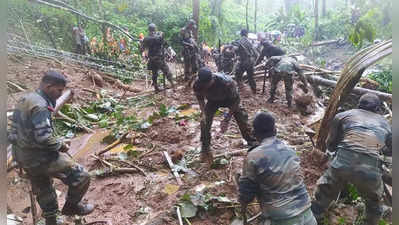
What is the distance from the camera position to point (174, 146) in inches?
254

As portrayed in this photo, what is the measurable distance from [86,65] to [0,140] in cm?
1098

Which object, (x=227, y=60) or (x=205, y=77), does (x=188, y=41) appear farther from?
(x=205, y=77)

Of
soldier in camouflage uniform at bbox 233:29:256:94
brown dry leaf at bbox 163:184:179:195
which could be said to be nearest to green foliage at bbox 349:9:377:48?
brown dry leaf at bbox 163:184:179:195

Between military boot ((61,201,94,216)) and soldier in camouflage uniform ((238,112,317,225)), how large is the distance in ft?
7.37

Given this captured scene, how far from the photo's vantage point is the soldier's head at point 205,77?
487 centimetres

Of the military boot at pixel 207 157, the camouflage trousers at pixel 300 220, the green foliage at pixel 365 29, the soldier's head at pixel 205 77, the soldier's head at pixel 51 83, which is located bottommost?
the military boot at pixel 207 157

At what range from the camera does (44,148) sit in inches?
135

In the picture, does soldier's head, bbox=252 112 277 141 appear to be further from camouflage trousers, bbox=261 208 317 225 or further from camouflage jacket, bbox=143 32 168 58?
camouflage jacket, bbox=143 32 168 58

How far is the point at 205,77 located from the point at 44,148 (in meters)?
2.52

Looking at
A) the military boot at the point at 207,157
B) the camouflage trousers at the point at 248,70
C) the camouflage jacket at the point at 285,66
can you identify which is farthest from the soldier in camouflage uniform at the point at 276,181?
the camouflage trousers at the point at 248,70

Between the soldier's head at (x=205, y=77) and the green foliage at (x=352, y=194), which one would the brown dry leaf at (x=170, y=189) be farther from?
the green foliage at (x=352, y=194)

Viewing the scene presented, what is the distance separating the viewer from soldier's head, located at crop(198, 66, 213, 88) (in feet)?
16.0

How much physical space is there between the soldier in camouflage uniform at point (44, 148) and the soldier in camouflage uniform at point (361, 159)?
3032 mm

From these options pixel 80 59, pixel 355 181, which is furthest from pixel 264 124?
pixel 80 59
